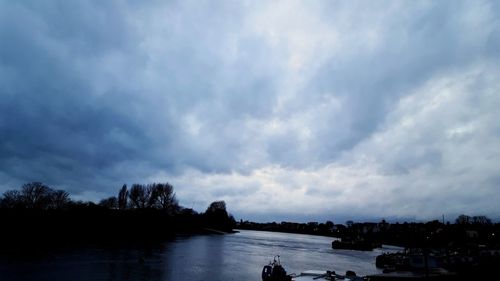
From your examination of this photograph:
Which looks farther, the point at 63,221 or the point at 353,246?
the point at 353,246

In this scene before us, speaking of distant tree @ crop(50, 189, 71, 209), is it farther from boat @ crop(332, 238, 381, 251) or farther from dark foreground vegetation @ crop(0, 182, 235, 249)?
boat @ crop(332, 238, 381, 251)

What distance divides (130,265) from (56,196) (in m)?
128

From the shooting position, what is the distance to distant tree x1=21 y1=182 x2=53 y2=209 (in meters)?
160

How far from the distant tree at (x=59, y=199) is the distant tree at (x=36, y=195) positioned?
2834mm

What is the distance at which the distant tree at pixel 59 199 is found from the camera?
17076 centimetres

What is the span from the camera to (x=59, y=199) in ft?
572

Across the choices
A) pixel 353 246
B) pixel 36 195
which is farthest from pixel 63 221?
pixel 353 246

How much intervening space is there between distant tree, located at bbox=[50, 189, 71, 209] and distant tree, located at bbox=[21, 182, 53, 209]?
2.83 m

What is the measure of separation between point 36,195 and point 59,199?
1248 centimetres

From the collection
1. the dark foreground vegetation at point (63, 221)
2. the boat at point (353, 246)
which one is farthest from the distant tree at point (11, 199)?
the boat at point (353, 246)

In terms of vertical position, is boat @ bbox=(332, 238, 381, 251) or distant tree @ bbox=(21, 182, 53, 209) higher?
distant tree @ bbox=(21, 182, 53, 209)

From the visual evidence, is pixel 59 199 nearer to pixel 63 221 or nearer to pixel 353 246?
pixel 63 221

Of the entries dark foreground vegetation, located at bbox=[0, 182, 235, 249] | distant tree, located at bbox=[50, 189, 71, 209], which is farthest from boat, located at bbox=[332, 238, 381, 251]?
distant tree, located at bbox=[50, 189, 71, 209]

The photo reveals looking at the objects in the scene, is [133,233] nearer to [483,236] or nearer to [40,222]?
[40,222]
